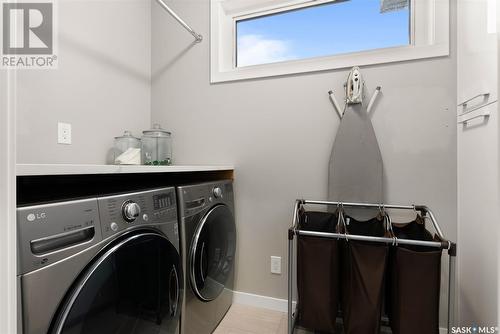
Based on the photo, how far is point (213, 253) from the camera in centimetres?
136

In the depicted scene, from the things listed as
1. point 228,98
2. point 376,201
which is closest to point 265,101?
point 228,98

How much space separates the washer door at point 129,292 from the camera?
64 centimetres

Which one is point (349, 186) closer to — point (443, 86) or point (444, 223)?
point (444, 223)

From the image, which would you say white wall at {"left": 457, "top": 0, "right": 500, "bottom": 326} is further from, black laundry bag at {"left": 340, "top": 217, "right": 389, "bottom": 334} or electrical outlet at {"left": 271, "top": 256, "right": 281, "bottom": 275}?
electrical outlet at {"left": 271, "top": 256, "right": 281, "bottom": 275}

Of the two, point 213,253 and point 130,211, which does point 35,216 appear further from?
point 213,253

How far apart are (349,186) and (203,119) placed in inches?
44.7

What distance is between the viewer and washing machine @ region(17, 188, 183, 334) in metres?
0.56

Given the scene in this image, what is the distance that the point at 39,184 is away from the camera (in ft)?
3.23

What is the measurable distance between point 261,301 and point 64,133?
162 centimetres

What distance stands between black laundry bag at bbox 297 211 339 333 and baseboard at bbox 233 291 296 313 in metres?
0.45

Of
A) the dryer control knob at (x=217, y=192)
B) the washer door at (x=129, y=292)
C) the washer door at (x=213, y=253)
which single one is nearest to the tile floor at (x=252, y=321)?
the washer door at (x=213, y=253)

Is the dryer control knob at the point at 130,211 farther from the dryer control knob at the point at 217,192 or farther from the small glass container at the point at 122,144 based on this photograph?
the small glass container at the point at 122,144

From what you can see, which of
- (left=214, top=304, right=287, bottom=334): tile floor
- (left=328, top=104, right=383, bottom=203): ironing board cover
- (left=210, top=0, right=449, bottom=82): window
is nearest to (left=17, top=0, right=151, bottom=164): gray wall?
(left=210, top=0, right=449, bottom=82): window

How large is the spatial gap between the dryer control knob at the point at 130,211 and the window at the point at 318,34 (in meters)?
1.23
